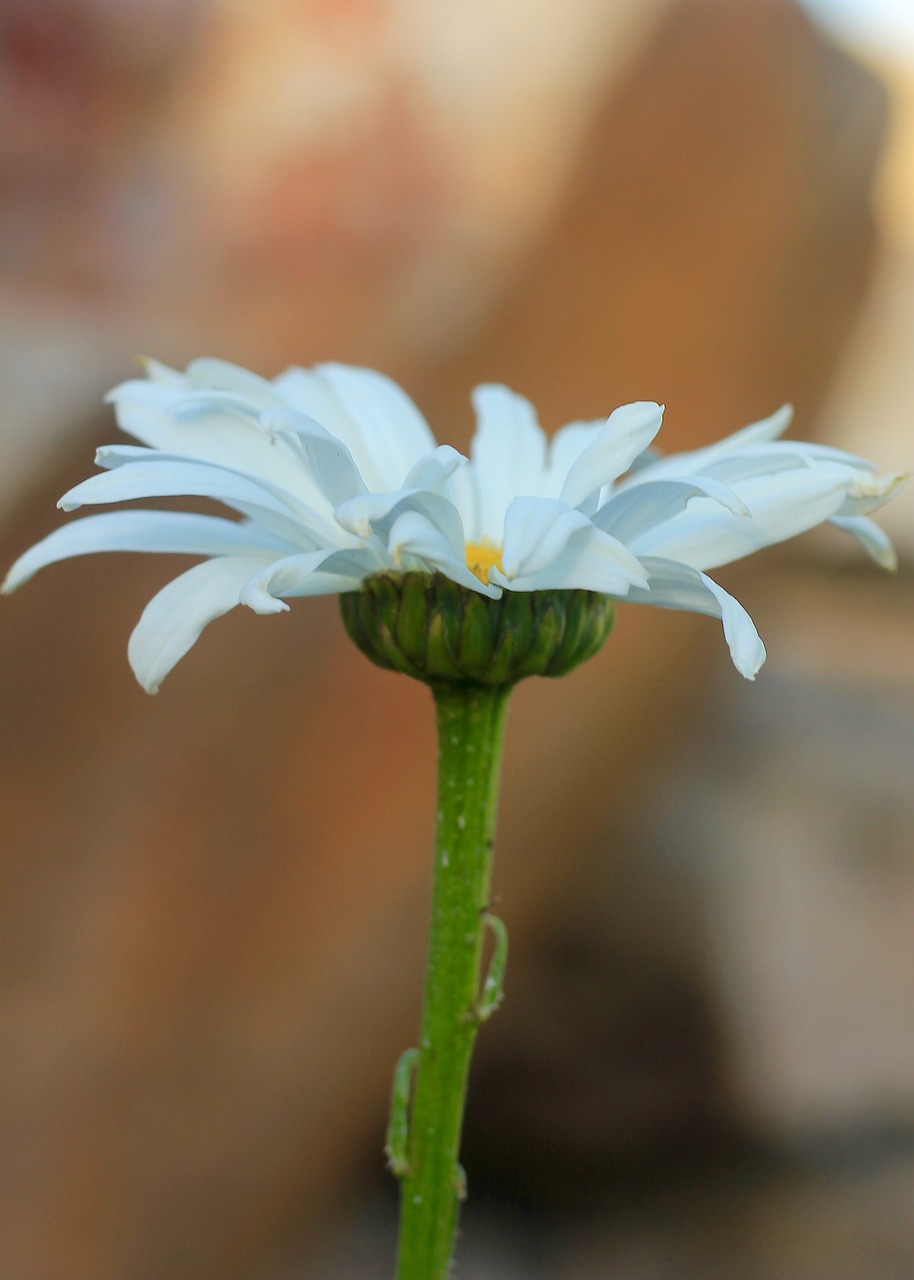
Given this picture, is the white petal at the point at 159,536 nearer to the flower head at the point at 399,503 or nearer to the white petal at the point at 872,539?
the flower head at the point at 399,503

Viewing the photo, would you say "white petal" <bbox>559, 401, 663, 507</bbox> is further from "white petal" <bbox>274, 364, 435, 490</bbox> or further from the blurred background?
the blurred background

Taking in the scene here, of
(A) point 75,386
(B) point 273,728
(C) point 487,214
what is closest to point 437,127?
(C) point 487,214

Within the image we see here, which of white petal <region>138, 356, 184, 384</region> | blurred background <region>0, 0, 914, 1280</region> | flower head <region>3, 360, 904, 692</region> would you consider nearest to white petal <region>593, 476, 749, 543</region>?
flower head <region>3, 360, 904, 692</region>

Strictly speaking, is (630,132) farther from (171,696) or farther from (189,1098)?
(189,1098)

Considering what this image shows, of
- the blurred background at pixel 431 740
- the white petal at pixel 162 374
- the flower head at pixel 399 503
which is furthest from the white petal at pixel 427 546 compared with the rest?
the blurred background at pixel 431 740

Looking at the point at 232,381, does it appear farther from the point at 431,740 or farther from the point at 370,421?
the point at 431,740

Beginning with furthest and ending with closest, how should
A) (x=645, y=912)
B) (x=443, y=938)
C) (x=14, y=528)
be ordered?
(x=645, y=912) → (x=14, y=528) → (x=443, y=938)

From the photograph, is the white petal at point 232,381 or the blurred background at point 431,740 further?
the blurred background at point 431,740
